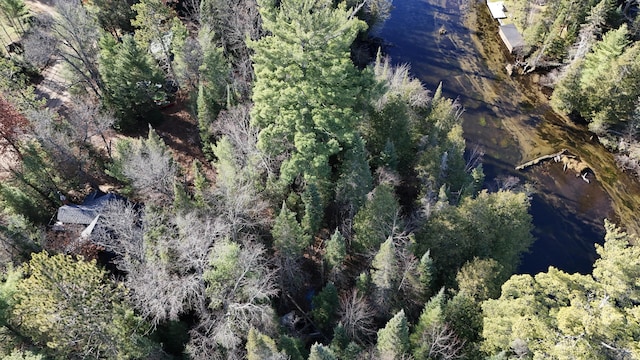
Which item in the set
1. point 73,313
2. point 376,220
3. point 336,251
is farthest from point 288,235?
point 73,313

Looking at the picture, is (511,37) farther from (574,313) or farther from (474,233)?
(574,313)

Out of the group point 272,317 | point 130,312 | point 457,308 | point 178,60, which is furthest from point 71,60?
point 457,308

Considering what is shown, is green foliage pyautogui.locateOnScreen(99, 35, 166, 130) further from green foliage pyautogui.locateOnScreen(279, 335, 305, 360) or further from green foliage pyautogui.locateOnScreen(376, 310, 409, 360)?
green foliage pyautogui.locateOnScreen(376, 310, 409, 360)

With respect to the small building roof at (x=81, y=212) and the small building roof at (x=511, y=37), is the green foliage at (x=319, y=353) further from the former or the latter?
the small building roof at (x=511, y=37)

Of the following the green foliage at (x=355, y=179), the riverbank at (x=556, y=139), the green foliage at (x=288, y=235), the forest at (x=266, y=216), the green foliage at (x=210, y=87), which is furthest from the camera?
the riverbank at (x=556, y=139)

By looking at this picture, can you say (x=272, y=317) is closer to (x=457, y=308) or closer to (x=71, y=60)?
(x=457, y=308)

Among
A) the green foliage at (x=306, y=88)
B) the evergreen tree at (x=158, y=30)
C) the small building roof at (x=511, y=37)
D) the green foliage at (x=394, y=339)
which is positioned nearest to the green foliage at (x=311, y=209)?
the green foliage at (x=306, y=88)
